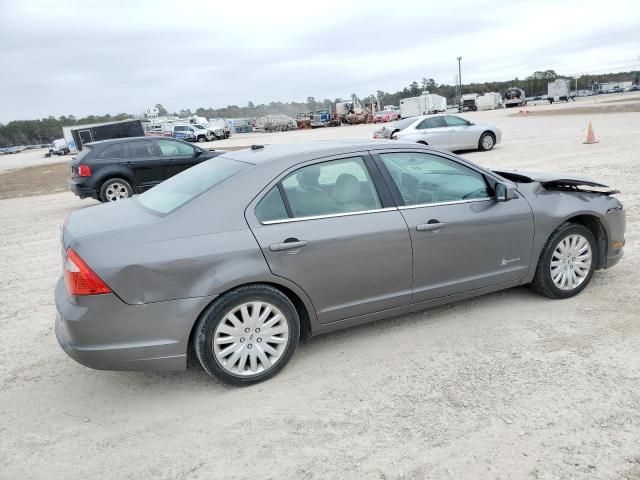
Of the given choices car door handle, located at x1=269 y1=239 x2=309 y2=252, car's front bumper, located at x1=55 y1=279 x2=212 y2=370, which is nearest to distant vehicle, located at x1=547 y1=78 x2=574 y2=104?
car door handle, located at x1=269 y1=239 x2=309 y2=252

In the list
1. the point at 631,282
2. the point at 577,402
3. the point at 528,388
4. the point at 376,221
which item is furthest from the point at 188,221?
the point at 631,282

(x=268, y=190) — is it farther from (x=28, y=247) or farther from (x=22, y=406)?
(x=28, y=247)

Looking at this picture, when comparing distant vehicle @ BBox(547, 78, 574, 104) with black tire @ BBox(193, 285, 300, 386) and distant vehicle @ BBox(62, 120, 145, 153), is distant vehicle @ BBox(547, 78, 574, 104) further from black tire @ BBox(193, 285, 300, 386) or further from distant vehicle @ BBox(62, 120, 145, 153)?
black tire @ BBox(193, 285, 300, 386)

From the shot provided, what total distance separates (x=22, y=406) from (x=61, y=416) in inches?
13.8

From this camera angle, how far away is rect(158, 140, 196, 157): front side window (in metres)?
12.1

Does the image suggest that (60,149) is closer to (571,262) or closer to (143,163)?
(143,163)

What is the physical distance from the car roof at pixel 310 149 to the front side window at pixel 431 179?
112mm

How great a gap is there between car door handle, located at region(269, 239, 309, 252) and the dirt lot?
899 millimetres

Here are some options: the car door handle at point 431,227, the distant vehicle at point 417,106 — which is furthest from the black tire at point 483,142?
the distant vehicle at point 417,106

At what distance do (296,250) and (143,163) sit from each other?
9.30m

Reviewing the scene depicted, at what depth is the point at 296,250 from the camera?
3520mm

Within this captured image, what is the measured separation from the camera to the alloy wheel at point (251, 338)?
341cm

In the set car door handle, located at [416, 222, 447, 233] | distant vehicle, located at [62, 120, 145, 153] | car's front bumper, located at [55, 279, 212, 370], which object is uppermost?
distant vehicle, located at [62, 120, 145, 153]

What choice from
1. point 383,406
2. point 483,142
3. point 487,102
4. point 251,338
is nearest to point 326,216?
point 251,338
